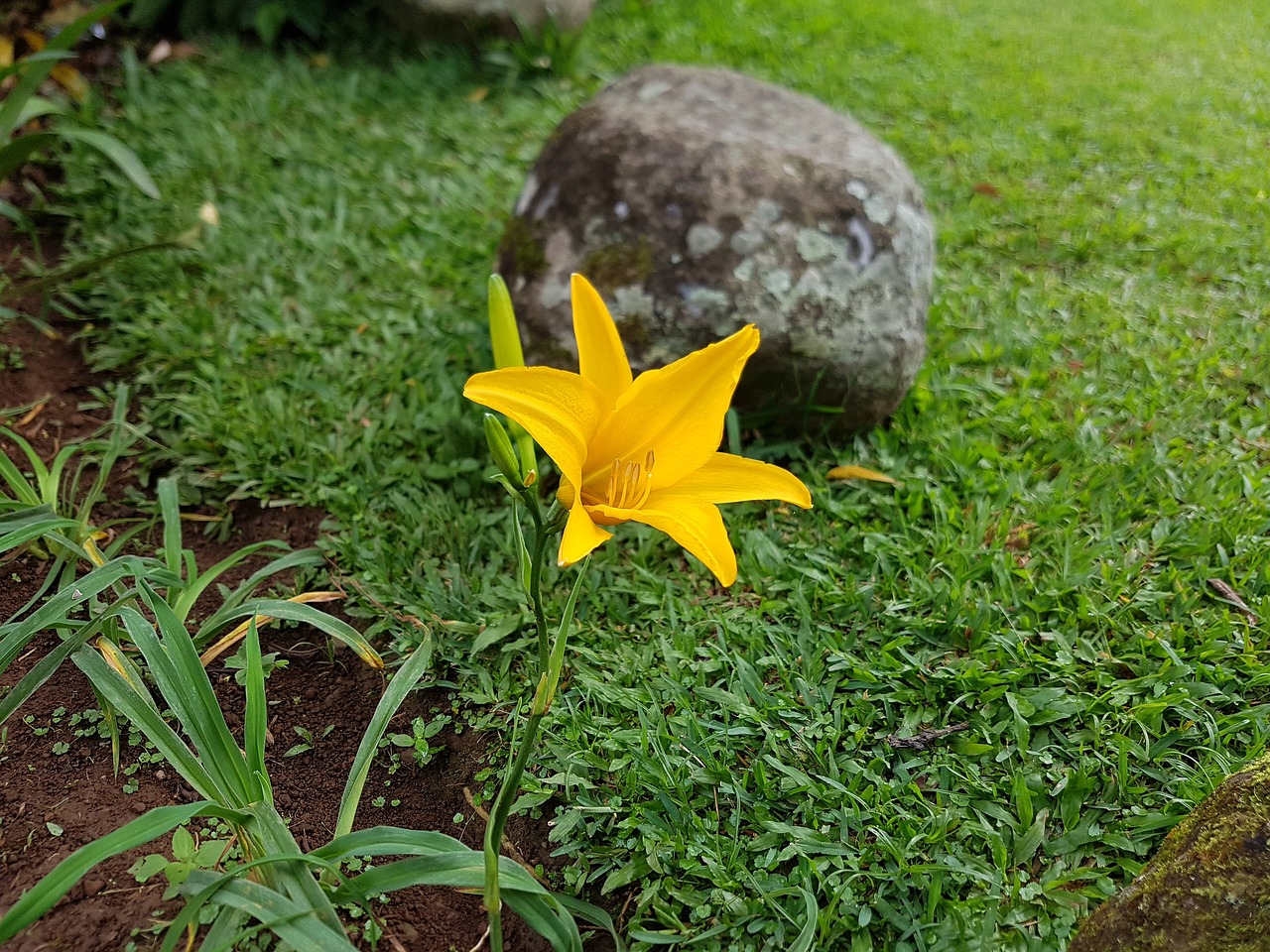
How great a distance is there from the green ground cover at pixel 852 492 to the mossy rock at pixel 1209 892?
224 millimetres

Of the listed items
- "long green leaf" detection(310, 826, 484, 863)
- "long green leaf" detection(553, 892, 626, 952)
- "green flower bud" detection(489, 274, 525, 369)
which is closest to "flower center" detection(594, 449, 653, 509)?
"green flower bud" detection(489, 274, 525, 369)

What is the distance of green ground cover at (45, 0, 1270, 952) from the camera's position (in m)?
1.53

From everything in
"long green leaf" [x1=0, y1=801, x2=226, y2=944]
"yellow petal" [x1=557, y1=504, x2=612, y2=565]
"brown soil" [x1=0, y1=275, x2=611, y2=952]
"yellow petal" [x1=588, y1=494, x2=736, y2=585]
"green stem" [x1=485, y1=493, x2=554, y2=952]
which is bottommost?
"brown soil" [x1=0, y1=275, x2=611, y2=952]

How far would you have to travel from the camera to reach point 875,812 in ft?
5.06

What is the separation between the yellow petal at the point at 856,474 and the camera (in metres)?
2.27

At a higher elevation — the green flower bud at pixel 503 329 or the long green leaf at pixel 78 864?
the green flower bud at pixel 503 329

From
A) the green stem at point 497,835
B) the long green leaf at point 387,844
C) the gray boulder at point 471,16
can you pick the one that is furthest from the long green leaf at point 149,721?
the gray boulder at point 471,16

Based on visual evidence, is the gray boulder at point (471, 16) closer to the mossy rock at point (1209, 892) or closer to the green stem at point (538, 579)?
the green stem at point (538, 579)

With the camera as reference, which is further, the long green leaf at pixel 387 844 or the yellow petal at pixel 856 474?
the yellow petal at pixel 856 474

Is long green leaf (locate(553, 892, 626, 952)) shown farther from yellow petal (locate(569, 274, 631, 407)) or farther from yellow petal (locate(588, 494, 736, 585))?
yellow petal (locate(569, 274, 631, 407))

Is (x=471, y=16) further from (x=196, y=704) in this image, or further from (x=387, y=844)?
(x=387, y=844)

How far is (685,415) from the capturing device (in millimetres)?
1326

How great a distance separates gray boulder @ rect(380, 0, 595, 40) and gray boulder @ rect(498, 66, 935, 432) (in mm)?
2102

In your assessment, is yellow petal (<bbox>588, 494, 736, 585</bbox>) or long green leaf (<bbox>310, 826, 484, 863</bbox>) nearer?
yellow petal (<bbox>588, 494, 736, 585</bbox>)
